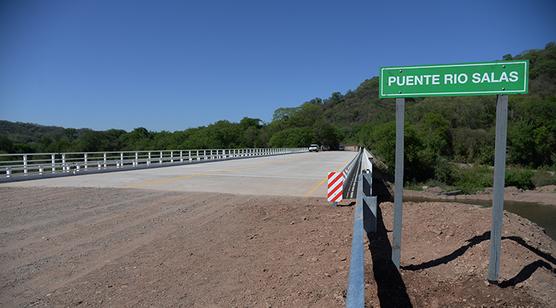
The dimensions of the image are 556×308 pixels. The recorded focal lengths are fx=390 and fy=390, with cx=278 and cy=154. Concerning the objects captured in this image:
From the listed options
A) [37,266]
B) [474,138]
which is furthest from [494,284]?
[474,138]

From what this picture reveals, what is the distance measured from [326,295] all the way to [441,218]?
420 centimetres

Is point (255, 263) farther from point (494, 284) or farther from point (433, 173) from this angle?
point (433, 173)

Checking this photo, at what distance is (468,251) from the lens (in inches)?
228

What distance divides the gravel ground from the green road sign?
7.82 feet

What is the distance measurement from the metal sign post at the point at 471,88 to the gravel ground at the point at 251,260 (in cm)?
56

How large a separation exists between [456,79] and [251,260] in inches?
151

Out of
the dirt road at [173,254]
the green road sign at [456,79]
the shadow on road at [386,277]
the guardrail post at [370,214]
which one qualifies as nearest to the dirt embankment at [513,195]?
the dirt road at [173,254]

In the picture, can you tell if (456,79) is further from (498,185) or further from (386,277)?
(386,277)

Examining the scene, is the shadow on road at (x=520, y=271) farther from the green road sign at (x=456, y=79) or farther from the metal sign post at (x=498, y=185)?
the green road sign at (x=456, y=79)

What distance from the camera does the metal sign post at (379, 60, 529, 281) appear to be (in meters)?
4.78

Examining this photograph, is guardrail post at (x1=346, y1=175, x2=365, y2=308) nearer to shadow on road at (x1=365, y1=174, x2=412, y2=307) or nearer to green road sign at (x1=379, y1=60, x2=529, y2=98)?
shadow on road at (x1=365, y1=174, x2=412, y2=307)

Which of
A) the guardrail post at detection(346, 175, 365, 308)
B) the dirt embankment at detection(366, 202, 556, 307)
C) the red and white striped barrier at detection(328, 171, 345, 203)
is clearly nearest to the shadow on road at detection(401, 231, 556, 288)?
the dirt embankment at detection(366, 202, 556, 307)

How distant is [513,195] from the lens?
50094mm

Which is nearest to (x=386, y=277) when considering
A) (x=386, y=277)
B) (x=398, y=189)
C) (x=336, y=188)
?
(x=386, y=277)
